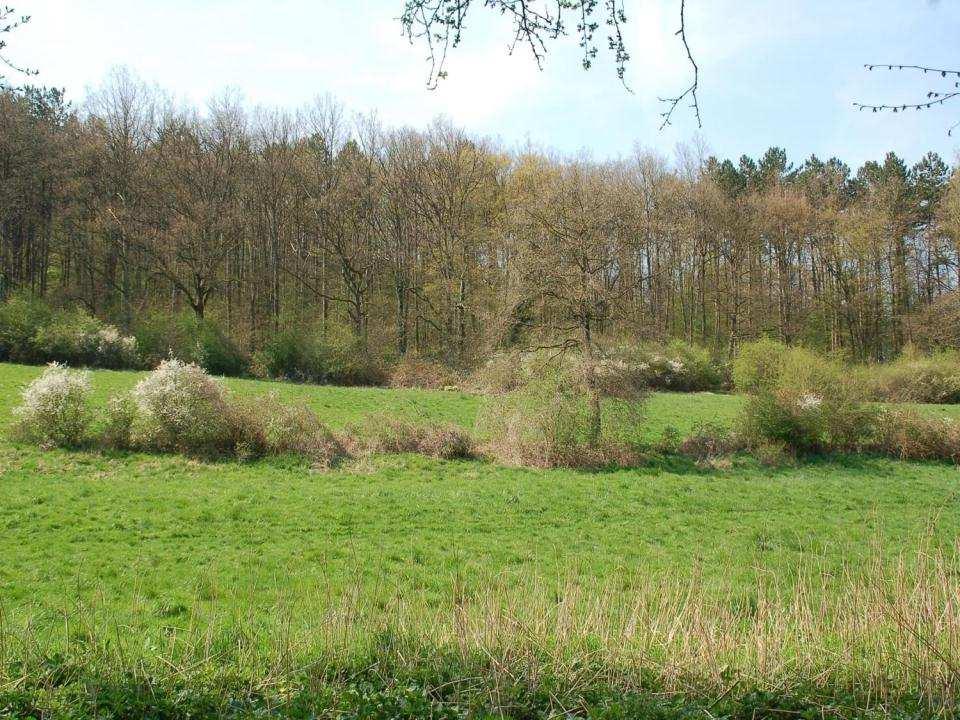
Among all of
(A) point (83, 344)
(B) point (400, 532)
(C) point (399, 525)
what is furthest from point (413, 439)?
(A) point (83, 344)

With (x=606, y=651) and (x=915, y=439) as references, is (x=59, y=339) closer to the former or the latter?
(x=606, y=651)

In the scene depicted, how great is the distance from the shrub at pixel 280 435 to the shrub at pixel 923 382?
28581mm

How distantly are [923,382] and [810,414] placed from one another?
1929cm

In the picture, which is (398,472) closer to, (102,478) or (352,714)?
(102,478)

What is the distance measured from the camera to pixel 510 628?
495 cm

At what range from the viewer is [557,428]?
64.5 ft

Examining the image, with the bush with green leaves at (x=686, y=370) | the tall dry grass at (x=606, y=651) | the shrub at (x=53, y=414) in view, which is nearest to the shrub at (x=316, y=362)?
the bush with green leaves at (x=686, y=370)

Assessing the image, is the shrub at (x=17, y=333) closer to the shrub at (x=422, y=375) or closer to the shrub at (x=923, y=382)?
the shrub at (x=422, y=375)

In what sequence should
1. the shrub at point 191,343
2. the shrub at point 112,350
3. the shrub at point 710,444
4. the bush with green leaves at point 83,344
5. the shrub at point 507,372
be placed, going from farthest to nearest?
the shrub at point 191,343 < the shrub at point 112,350 < the bush with green leaves at point 83,344 < the shrub at point 710,444 < the shrub at point 507,372

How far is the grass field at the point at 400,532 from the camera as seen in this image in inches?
296

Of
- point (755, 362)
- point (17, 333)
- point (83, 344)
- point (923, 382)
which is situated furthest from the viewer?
point (923, 382)

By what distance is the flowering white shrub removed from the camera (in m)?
17.7

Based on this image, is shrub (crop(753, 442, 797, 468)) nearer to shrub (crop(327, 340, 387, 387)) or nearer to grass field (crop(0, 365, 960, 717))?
grass field (crop(0, 365, 960, 717))

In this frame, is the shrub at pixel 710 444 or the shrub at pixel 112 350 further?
the shrub at pixel 112 350
